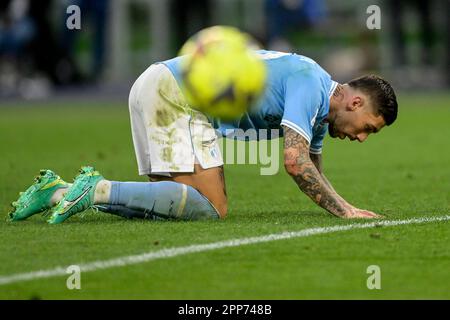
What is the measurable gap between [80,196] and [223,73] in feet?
4.35

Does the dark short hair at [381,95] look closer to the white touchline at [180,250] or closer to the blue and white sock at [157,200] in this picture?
the white touchline at [180,250]

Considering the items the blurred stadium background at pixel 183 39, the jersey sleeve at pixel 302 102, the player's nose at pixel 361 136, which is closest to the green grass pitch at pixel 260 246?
the player's nose at pixel 361 136

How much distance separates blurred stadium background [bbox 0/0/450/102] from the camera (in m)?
24.6

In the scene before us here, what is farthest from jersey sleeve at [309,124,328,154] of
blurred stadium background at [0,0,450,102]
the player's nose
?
blurred stadium background at [0,0,450,102]

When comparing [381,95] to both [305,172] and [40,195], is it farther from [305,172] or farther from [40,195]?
[40,195]

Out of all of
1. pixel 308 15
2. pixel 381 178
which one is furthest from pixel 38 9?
pixel 381 178

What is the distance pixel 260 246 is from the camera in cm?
761

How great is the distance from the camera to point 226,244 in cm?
768

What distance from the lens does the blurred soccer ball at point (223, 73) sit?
7.89m

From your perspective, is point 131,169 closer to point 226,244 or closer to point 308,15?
point 226,244

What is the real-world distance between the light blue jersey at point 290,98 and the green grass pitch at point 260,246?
68 cm

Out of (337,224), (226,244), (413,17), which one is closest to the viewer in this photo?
(226,244)

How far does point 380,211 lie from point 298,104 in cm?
158

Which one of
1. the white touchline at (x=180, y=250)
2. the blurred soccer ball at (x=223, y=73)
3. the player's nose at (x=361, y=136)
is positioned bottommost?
the white touchline at (x=180, y=250)
